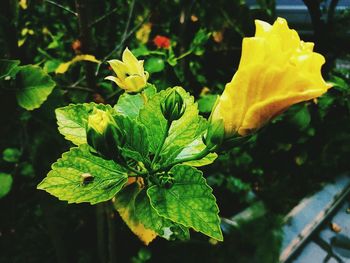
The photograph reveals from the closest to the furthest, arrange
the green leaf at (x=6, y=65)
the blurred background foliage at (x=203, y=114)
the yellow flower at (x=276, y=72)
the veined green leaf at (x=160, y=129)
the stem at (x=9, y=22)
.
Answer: the yellow flower at (x=276, y=72), the veined green leaf at (x=160, y=129), the green leaf at (x=6, y=65), the stem at (x=9, y=22), the blurred background foliage at (x=203, y=114)

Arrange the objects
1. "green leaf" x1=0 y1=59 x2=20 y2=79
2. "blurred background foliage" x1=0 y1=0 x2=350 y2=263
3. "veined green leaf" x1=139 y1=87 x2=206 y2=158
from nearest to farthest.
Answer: "veined green leaf" x1=139 y1=87 x2=206 y2=158 → "green leaf" x1=0 y1=59 x2=20 y2=79 → "blurred background foliage" x1=0 y1=0 x2=350 y2=263

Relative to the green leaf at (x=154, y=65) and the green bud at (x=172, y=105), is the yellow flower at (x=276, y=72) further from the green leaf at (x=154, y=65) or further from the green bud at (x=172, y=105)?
the green leaf at (x=154, y=65)

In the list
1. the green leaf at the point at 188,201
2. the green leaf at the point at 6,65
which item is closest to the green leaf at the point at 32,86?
the green leaf at the point at 6,65

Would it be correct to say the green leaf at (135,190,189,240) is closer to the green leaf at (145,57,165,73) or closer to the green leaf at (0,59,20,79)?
the green leaf at (0,59,20,79)

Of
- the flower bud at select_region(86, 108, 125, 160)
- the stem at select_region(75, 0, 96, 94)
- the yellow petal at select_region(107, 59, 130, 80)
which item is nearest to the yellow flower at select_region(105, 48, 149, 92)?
the yellow petal at select_region(107, 59, 130, 80)

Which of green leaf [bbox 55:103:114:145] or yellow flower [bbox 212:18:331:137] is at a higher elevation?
yellow flower [bbox 212:18:331:137]

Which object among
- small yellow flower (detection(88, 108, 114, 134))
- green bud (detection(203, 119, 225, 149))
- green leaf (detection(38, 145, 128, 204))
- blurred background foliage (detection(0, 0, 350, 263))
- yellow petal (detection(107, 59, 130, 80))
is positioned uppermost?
yellow petal (detection(107, 59, 130, 80))
